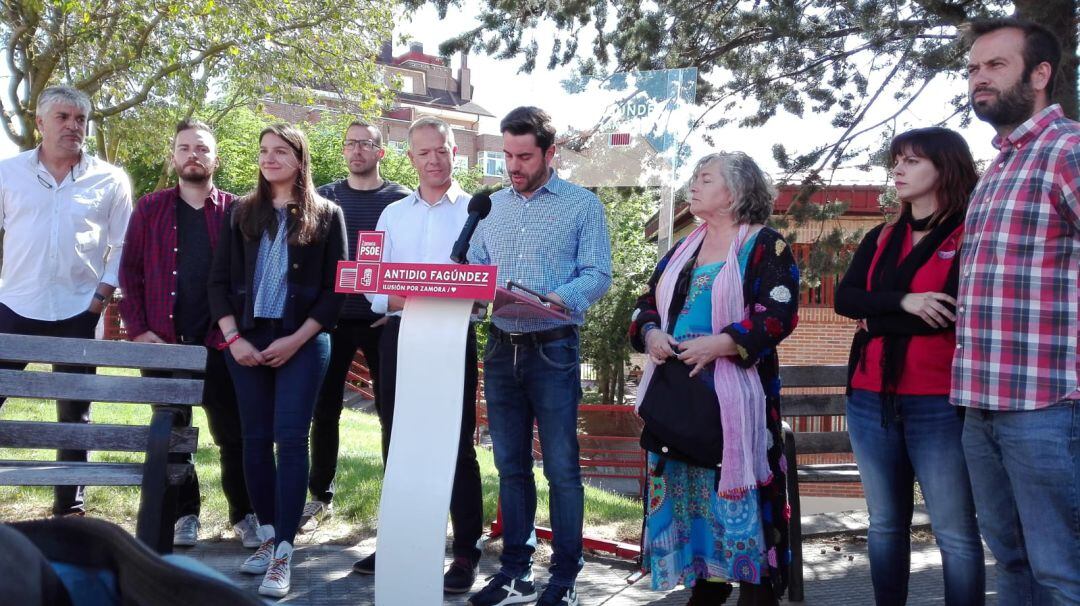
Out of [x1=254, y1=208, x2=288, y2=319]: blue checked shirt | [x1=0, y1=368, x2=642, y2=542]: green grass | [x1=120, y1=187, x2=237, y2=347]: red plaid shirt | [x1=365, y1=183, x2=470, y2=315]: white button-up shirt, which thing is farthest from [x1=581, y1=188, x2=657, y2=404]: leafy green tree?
[x1=254, y1=208, x2=288, y2=319]: blue checked shirt

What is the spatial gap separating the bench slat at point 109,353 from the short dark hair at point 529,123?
1828mm

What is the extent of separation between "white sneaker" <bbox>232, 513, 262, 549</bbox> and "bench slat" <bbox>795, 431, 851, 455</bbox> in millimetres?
3127

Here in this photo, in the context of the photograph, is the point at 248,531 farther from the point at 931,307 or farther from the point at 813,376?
the point at 931,307

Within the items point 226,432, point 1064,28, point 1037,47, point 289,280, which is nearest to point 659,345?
point 1037,47

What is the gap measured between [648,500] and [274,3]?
16.5 m

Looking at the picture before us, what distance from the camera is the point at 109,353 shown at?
4.25m

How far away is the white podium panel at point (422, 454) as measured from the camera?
320 centimetres

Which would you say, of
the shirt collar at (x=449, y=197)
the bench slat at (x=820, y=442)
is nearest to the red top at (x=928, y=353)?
the bench slat at (x=820, y=442)

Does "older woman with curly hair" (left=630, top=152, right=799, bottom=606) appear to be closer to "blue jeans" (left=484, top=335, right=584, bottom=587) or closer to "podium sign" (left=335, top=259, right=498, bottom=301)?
"blue jeans" (left=484, top=335, right=584, bottom=587)

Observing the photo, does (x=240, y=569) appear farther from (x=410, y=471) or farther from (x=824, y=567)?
(x=824, y=567)

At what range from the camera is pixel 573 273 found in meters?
4.39

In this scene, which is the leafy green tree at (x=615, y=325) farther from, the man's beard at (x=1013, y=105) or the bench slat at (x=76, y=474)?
the man's beard at (x=1013, y=105)

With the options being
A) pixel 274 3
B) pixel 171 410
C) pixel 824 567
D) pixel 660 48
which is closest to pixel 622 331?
pixel 274 3

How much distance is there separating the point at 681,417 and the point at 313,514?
285 cm
